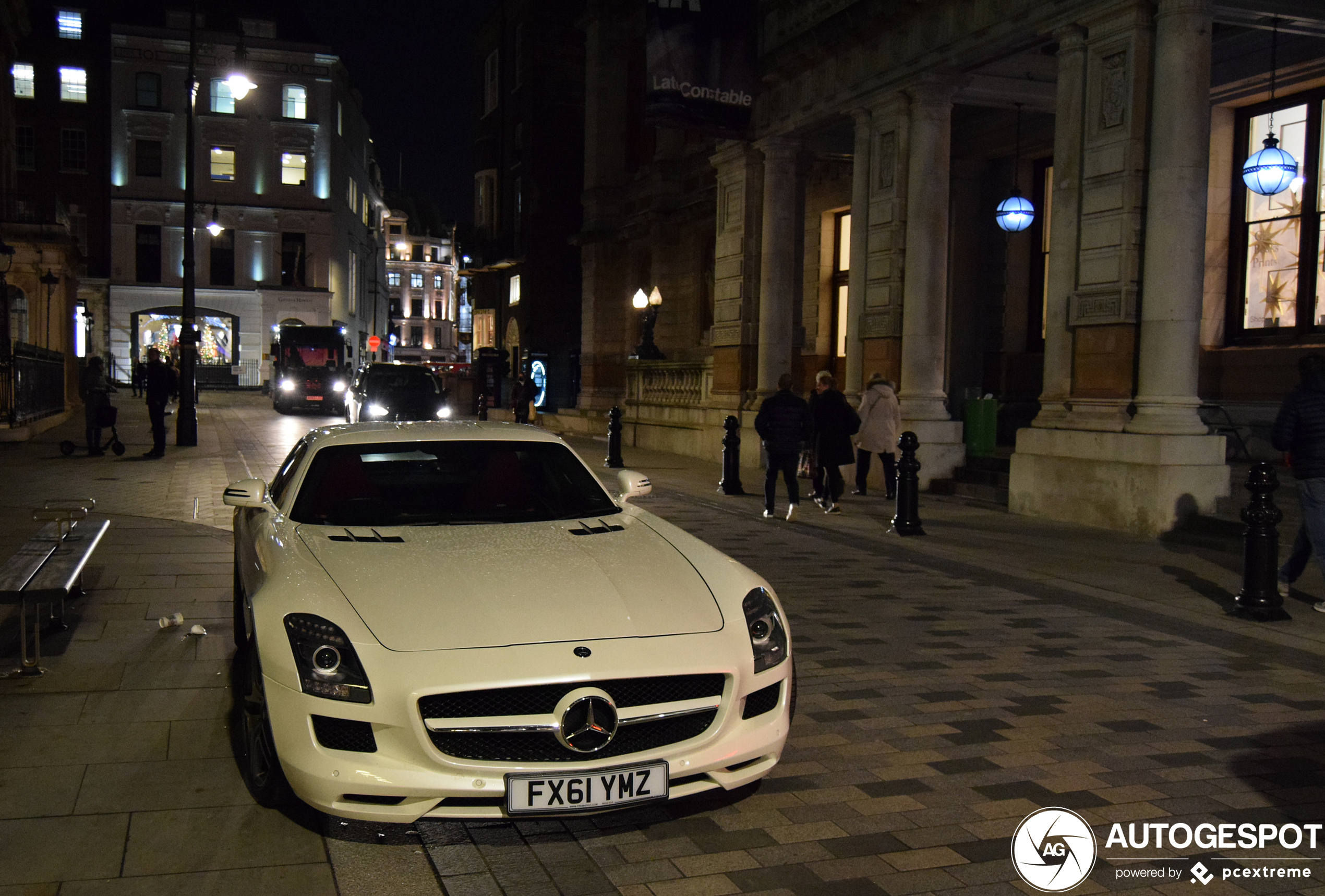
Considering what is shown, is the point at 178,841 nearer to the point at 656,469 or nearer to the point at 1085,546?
the point at 1085,546

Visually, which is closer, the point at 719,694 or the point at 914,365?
the point at 719,694

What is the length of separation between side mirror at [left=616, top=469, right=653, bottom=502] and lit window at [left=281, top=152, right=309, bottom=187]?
2332 inches

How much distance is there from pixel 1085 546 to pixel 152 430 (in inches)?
624

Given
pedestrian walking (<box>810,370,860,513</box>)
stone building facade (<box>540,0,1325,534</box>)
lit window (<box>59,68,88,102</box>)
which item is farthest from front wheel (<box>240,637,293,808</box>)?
lit window (<box>59,68,88,102</box>)

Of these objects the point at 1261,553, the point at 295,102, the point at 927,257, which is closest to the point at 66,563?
the point at 1261,553

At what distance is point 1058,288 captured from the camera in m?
13.4

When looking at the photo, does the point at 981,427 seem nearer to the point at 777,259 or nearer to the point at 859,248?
the point at 859,248

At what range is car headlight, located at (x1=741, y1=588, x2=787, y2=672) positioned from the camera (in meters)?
4.22

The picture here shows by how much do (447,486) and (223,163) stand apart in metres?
59.9

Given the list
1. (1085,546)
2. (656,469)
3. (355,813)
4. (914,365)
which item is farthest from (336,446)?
(656,469)

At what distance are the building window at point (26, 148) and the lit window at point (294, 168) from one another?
11.8 metres

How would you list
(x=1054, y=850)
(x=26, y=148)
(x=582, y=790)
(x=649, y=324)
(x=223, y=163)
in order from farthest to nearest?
(x=223, y=163) → (x=26, y=148) → (x=649, y=324) → (x=1054, y=850) → (x=582, y=790)

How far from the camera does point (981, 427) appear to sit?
54.3 ft

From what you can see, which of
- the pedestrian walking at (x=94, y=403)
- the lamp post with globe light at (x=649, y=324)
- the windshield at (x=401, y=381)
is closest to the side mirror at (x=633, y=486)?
the pedestrian walking at (x=94, y=403)
